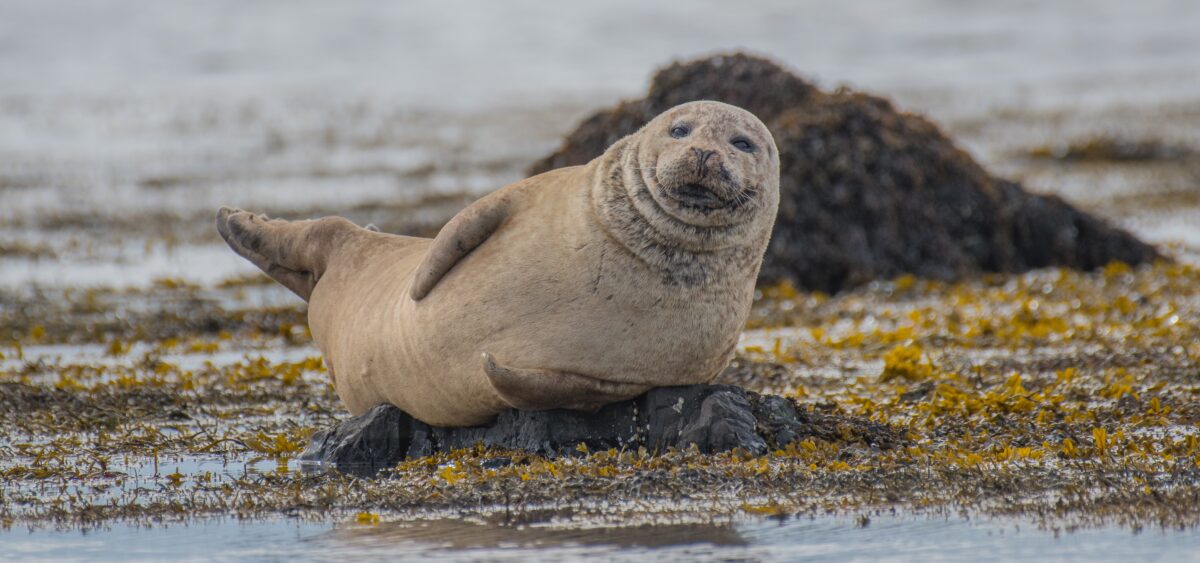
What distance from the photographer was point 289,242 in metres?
7.68

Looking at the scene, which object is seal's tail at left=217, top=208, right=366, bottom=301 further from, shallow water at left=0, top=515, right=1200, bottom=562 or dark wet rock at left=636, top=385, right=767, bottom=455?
shallow water at left=0, top=515, right=1200, bottom=562

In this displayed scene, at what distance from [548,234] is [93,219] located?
12.4m

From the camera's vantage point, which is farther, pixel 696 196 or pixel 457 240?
pixel 457 240

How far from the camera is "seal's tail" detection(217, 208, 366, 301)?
7.57 metres

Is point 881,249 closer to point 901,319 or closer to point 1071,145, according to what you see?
point 901,319

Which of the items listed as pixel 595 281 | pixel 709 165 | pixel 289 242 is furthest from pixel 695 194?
pixel 289 242

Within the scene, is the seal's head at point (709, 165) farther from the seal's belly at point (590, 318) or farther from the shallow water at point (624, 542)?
the shallow water at point (624, 542)

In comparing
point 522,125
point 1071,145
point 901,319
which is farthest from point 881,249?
point 522,125

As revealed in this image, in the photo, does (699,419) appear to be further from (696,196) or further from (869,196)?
(869,196)

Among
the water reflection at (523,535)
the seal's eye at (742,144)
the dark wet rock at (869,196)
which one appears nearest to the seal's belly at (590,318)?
the seal's eye at (742,144)

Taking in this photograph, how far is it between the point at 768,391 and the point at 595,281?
7.56 feet

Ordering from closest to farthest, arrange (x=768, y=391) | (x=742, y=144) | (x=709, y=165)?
(x=709, y=165) < (x=742, y=144) < (x=768, y=391)

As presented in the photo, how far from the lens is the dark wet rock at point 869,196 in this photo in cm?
1276

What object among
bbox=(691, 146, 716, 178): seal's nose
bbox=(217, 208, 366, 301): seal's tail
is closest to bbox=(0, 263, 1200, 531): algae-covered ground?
bbox=(217, 208, 366, 301): seal's tail
